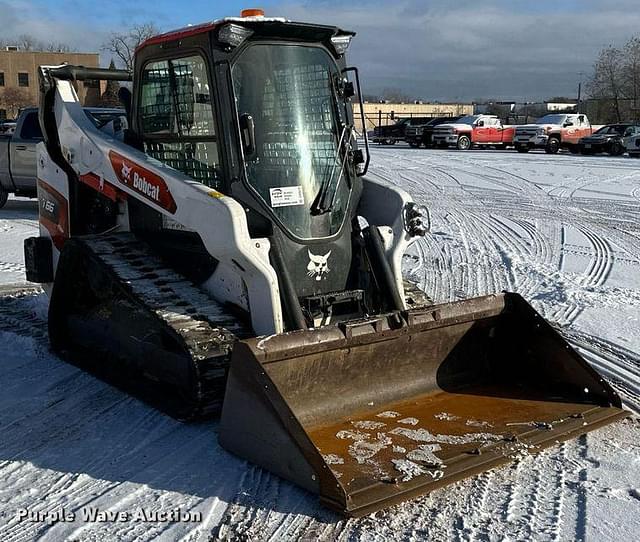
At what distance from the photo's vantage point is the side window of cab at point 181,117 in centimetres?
521

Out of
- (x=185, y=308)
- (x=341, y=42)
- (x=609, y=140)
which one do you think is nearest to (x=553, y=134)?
(x=609, y=140)

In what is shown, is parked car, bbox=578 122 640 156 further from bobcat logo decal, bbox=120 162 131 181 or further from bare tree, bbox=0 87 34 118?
bare tree, bbox=0 87 34 118

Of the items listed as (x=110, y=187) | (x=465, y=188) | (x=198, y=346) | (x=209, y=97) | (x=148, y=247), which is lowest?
(x=465, y=188)

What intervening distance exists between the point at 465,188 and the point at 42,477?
14665 millimetres

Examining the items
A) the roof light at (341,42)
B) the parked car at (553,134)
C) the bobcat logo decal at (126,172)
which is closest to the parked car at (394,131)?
the parked car at (553,134)

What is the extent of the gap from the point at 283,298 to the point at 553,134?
29457 mm

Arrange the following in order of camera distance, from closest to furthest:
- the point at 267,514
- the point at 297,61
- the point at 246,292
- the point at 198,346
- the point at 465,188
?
the point at 267,514, the point at 198,346, the point at 246,292, the point at 297,61, the point at 465,188

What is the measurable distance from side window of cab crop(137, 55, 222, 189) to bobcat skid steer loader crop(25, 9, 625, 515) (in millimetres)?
15

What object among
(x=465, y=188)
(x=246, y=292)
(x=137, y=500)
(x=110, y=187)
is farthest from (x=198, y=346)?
(x=465, y=188)

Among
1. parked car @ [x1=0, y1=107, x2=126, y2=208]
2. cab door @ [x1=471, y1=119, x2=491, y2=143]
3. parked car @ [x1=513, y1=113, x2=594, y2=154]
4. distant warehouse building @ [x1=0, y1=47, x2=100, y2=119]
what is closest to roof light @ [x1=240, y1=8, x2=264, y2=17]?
parked car @ [x1=0, y1=107, x2=126, y2=208]

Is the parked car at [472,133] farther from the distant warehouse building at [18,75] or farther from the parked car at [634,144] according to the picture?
the distant warehouse building at [18,75]

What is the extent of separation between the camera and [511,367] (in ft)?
17.7

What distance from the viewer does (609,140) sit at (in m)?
30.7

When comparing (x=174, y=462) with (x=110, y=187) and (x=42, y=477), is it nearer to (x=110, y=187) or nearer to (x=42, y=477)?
(x=42, y=477)
